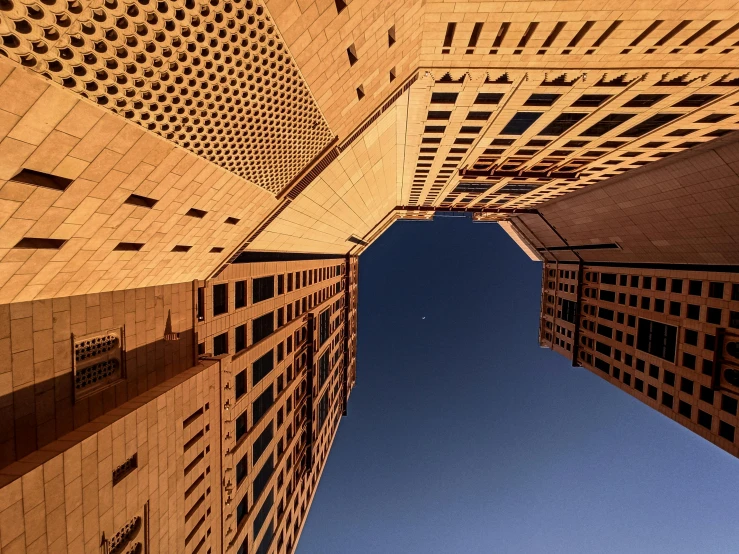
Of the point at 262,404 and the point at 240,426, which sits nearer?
the point at 240,426

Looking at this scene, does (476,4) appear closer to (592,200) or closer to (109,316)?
(109,316)

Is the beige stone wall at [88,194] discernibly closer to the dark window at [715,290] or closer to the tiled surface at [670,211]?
the tiled surface at [670,211]

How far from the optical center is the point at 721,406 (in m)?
33.8

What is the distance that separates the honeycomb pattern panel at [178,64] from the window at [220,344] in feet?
44.2

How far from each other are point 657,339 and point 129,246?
55.3 m

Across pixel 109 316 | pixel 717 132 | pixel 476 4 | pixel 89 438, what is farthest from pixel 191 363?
pixel 717 132

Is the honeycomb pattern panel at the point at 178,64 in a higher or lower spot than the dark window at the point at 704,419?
higher

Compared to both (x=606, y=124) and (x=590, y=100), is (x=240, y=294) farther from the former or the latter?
(x=606, y=124)

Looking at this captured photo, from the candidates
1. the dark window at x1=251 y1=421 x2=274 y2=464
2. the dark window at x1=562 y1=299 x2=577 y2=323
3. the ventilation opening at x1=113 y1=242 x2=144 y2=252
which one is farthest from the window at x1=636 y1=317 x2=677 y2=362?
the ventilation opening at x1=113 y1=242 x2=144 y2=252

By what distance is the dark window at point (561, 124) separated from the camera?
26913mm

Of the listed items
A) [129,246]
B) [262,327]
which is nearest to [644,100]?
[129,246]

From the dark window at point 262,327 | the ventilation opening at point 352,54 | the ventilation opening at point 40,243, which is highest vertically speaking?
the ventilation opening at point 352,54

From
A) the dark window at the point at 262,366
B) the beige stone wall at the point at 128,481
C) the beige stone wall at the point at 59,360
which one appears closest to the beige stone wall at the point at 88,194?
the beige stone wall at the point at 59,360

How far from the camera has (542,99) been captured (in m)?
24.8
